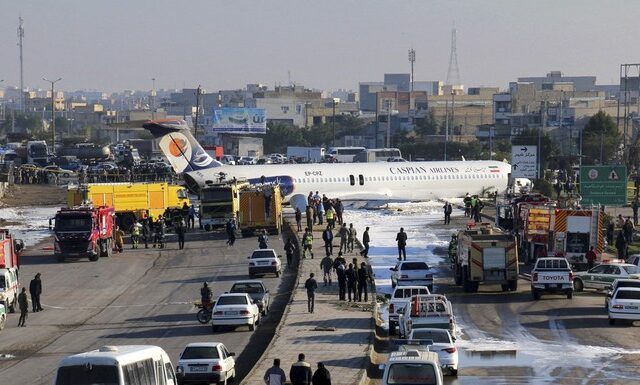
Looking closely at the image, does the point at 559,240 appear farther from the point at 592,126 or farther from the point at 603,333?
the point at 592,126

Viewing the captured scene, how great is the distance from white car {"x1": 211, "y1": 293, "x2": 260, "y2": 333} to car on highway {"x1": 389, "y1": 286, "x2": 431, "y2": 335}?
12.1 feet

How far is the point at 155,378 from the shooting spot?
62.7 ft

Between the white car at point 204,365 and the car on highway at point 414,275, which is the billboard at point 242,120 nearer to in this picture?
the car on highway at point 414,275

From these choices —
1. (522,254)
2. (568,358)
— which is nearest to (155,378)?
(568,358)

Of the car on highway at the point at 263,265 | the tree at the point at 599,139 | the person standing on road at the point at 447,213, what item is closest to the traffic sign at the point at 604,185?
the person standing on road at the point at 447,213

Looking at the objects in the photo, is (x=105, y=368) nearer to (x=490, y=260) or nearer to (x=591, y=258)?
(x=490, y=260)

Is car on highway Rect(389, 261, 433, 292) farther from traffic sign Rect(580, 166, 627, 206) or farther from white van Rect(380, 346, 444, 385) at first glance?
traffic sign Rect(580, 166, 627, 206)

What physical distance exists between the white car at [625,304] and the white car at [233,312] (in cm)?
943

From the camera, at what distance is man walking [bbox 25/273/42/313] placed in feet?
127

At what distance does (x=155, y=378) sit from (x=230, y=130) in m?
170

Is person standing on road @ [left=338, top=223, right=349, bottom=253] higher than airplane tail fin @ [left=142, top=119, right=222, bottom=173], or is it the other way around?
airplane tail fin @ [left=142, top=119, right=222, bottom=173]

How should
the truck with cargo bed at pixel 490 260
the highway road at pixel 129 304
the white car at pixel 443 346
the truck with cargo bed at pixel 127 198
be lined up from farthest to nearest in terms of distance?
1. the truck with cargo bed at pixel 127 198
2. the truck with cargo bed at pixel 490 260
3. the highway road at pixel 129 304
4. the white car at pixel 443 346

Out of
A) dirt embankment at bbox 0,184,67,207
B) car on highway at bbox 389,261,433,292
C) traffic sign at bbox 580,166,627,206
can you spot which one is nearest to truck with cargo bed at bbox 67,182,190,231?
traffic sign at bbox 580,166,627,206

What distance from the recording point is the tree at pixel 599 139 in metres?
121
